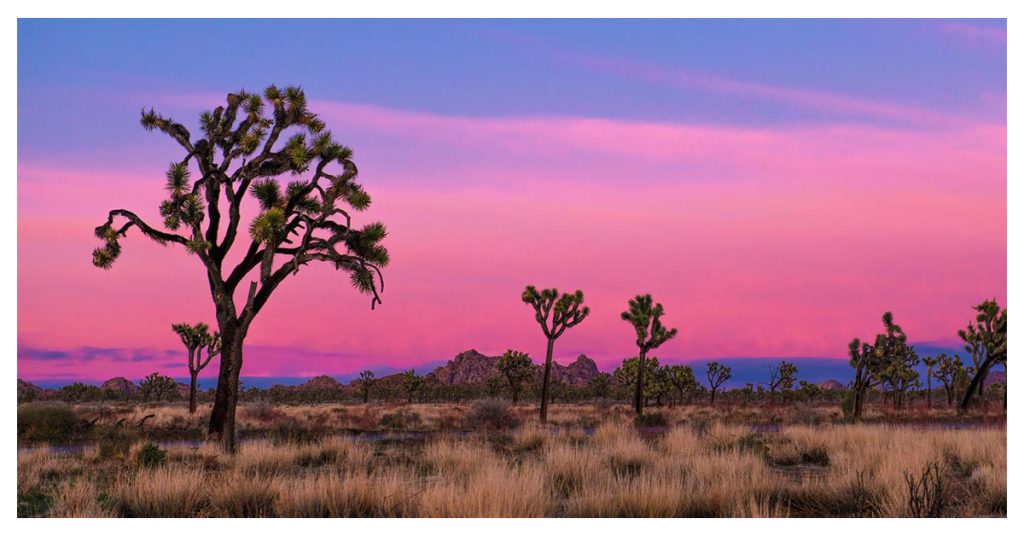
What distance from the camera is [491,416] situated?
3638 cm

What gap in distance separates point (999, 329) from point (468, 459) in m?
40.0

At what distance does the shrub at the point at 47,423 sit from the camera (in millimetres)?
29156

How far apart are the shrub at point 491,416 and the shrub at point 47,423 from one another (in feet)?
52.9

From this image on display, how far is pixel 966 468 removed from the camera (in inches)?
625

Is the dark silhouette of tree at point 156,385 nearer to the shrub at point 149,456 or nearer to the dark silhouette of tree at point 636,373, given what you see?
the dark silhouette of tree at point 636,373

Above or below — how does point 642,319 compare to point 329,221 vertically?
below

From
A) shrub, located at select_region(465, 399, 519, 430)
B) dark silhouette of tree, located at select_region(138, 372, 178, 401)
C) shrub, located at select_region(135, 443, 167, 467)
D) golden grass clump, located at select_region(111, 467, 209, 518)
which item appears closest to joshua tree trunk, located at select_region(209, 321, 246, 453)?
shrub, located at select_region(135, 443, 167, 467)

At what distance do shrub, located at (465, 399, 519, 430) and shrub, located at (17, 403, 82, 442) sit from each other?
52.9ft

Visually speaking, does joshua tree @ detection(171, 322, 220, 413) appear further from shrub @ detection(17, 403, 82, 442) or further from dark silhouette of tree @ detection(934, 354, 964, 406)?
dark silhouette of tree @ detection(934, 354, 964, 406)

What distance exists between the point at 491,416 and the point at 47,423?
17.8m
